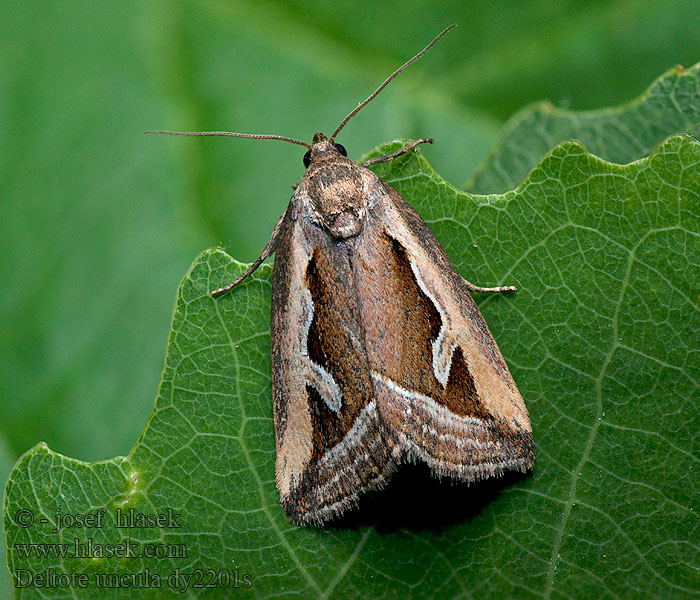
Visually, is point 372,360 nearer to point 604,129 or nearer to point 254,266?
point 254,266

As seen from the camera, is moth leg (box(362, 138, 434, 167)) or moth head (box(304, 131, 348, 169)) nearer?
moth leg (box(362, 138, 434, 167))

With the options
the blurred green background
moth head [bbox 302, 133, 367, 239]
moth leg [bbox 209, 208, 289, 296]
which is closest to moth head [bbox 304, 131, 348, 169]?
moth head [bbox 302, 133, 367, 239]

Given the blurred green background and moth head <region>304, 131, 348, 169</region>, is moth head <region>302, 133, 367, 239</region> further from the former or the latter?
the blurred green background

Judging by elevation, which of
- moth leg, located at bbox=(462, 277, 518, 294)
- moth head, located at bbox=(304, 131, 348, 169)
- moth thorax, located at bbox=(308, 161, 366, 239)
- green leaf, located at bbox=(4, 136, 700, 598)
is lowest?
green leaf, located at bbox=(4, 136, 700, 598)

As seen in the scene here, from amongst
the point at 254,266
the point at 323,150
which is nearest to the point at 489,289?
the point at 254,266

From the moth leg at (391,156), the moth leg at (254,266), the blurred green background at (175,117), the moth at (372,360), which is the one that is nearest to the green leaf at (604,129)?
the moth leg at (391,156)

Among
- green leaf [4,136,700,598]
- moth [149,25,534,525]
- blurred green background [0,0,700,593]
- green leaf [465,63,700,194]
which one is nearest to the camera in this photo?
green leaf [4,136,700,598]

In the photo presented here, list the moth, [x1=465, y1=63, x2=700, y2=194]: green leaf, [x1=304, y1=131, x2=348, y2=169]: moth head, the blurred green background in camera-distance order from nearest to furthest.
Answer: the moth
[x1=465, y1=63, x2=700, y2=194]: green leaf
[x1=304, y1=131, x2=348, y2=169]: moth head
the blurred green background
